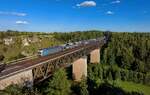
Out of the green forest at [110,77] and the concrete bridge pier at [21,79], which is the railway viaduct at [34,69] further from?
the green forest at [110,77]

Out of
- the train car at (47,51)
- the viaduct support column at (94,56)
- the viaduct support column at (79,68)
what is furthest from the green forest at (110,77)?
the train car at (47,51)

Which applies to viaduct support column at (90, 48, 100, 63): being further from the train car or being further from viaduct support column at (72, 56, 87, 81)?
viaduct support column at (72, 56, 87, 81)

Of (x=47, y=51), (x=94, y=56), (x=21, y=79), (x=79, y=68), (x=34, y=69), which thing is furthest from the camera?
(x=94, y=56)

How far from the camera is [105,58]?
12438 cm

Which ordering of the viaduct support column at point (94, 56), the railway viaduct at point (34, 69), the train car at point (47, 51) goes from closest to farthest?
1. the railway viaduct at point (34, 69)
2. the train car at point (47, 51)
3. the viaduct support column at point (94, 56)

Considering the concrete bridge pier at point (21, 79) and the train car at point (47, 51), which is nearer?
the concrete bridge pier at point (21, 79)

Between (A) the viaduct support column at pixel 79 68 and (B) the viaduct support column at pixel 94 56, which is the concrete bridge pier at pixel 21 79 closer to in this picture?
(A) the viaduct support column at pixel 79 68

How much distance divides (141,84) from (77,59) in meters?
28.0

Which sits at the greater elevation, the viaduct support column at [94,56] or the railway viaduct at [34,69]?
the railway viaduct at [34,69]

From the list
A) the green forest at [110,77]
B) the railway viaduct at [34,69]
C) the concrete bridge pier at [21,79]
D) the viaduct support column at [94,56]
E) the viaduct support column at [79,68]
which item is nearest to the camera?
the concrete bridge pier at [21,79]

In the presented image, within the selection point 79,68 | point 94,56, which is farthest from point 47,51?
point 94,56

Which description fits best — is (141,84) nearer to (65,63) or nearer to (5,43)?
(65,63)

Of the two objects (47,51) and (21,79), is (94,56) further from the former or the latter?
(21,79)

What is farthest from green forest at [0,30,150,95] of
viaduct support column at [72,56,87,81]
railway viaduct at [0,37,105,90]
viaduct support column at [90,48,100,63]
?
viaduct support column at [90,48,100,63]
